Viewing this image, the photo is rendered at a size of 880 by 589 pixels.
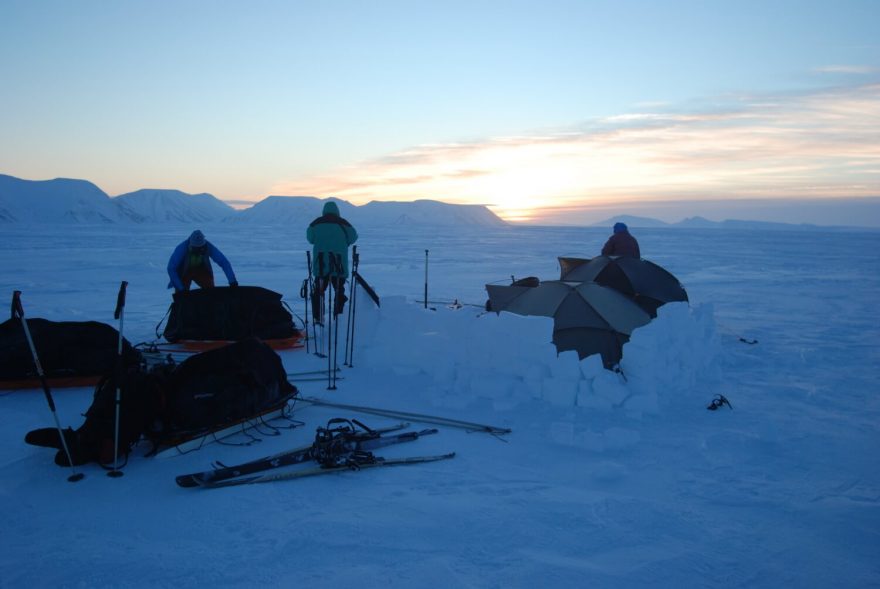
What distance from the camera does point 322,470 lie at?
147 inches

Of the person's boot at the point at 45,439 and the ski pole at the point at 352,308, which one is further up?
the ski pole at the point at 352,308

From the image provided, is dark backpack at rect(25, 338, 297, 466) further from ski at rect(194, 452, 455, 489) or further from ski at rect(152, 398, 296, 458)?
ski at rect(194, 452, 455, 489)

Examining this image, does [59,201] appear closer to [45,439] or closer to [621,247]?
[621,247]

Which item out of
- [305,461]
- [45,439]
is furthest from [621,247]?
[45,439]

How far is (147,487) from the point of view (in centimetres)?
352

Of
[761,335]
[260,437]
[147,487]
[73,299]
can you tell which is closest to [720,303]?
[761,335]

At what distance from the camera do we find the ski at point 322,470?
3565 millimetres

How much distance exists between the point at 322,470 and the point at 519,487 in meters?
1.25

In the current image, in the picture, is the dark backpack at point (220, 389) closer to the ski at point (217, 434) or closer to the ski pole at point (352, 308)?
the ski at point (217, 434)

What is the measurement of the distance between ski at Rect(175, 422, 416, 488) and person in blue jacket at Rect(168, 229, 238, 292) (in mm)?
3613

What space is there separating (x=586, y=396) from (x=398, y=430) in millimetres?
1709

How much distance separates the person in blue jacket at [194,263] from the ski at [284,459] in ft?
11.9

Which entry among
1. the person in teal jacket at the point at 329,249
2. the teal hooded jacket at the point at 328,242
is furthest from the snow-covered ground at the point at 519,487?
the teal hooded jacket at the point at 328,242

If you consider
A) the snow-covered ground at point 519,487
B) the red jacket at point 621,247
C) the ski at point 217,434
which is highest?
the red jacket at point 621,247
